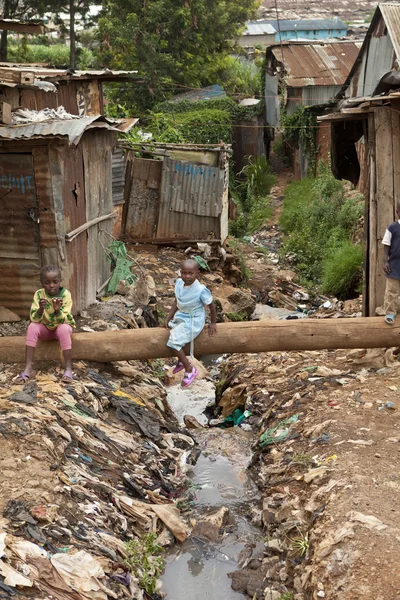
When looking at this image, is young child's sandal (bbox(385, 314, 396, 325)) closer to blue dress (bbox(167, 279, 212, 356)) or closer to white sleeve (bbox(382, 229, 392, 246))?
white sleeve (bbox(382, 229, 392, 246))

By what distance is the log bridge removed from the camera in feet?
22.9

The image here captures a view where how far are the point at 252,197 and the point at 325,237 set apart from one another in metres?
6.54

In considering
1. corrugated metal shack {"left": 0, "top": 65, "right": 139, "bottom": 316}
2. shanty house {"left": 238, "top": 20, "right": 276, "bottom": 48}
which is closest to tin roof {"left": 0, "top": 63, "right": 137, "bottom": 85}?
corrugated metal shack {"left": 0, "top": 65, "right": 139, "bottom": 316}

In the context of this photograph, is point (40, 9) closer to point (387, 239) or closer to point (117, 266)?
point (117, 266)

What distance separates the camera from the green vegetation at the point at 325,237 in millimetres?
12891

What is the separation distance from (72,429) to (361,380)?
3.08 m

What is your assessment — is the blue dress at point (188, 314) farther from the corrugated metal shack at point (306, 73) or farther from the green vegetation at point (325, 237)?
the corrugated metal shack at point (306, 73)

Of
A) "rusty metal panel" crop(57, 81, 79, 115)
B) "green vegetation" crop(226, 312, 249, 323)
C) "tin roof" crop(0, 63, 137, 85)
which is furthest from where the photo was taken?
"rusty metal panel" crop(57, 81, 79, 115)

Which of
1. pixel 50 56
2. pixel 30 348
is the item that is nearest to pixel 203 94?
pixel 50 56

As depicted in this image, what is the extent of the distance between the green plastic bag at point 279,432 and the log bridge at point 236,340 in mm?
740

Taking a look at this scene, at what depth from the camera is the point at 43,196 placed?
8180 mm

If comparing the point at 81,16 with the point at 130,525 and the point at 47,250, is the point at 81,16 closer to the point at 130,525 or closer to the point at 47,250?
the point at 47,250

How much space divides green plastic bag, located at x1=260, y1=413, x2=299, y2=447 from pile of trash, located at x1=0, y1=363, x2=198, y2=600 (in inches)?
30.4

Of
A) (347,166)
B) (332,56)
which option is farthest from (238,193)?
(347,166)
